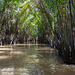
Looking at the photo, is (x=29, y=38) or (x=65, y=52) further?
(x=29, y=38)

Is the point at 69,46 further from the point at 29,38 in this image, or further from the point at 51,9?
the point at 29,38

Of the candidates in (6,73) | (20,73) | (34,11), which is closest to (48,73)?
(20,73)

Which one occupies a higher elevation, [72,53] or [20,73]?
[72,53]

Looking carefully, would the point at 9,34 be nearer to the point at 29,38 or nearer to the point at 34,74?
the point at 29,38

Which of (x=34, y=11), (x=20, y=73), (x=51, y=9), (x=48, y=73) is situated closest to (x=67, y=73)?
(x=48, y=73)

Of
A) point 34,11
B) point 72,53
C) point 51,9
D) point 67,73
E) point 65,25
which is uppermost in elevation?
point 34,11

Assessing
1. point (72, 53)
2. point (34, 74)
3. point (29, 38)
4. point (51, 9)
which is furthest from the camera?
point (29, 38)

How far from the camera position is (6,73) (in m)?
2.69

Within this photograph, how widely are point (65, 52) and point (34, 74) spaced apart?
134 centimetres

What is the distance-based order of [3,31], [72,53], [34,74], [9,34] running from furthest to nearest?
1. [9,34]
2. [3,31]
3. [72,53]
4. [34,74]

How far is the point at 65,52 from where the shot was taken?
144 inches

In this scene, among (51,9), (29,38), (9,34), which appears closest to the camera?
(51,9)

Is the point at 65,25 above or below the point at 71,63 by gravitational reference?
above

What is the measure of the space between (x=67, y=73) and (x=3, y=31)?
10.1 meters
